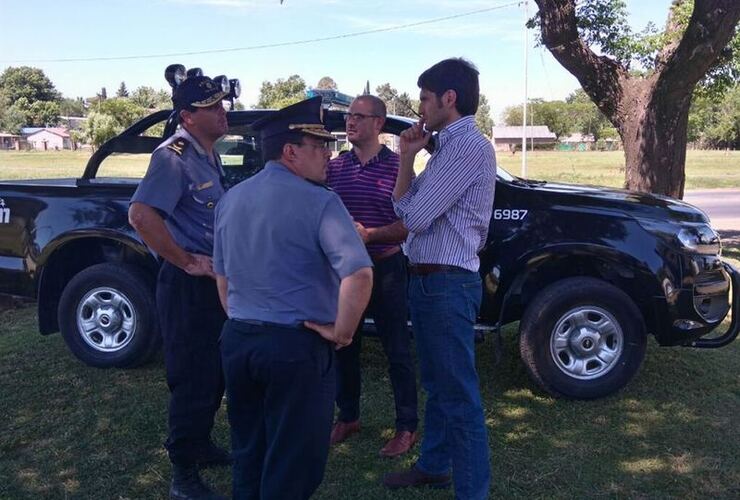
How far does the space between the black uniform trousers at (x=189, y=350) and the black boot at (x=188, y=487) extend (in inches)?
1.8

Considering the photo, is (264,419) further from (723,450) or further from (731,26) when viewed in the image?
(731,26)

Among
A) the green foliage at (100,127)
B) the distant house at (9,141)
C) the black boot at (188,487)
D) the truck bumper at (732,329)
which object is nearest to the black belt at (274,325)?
the black boot at (188,487)

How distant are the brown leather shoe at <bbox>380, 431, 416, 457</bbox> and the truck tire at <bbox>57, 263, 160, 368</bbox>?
205cm

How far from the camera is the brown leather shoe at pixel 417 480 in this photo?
11.1 ft

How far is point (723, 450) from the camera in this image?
3.81 meters

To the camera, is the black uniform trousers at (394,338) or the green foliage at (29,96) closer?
the black uniform trousers at (394,338)

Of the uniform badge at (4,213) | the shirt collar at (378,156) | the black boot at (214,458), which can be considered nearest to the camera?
the black boot at (214,458)

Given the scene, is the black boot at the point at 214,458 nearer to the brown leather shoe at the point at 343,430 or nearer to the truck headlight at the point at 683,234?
the brown leather shoe at the point at 343,430

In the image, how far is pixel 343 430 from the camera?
13.1 ft

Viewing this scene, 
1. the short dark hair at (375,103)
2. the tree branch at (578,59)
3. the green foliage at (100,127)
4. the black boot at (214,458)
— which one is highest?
the green foliage at (100,127)

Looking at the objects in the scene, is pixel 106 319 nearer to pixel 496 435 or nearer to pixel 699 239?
pixel 496 435

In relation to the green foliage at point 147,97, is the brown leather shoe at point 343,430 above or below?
below

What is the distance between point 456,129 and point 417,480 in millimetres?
1694

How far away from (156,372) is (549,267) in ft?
9.40
